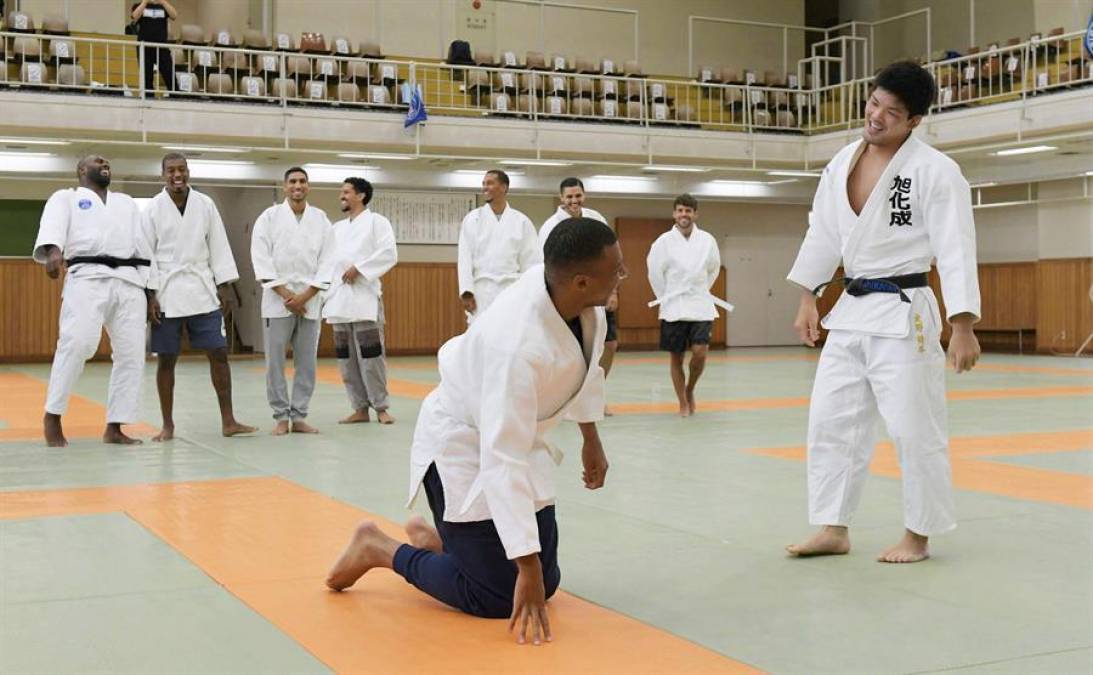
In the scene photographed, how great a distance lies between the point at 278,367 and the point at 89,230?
163 centimetres

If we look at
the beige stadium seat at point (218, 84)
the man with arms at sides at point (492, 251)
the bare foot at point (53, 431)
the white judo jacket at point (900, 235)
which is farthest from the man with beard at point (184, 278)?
the beige stadium seat at point (218, 84)

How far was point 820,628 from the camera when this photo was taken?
10.5ft

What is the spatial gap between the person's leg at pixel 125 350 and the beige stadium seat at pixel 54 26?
11860 mm

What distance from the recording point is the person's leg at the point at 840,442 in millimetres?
4156

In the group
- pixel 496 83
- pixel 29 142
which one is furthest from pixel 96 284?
pixel 496 83

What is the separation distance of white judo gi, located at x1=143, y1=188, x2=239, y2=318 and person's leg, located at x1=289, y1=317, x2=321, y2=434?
0.75m

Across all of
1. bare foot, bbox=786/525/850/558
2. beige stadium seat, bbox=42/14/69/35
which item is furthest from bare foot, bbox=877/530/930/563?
beige stadium seat, bbox=42/14/69/35

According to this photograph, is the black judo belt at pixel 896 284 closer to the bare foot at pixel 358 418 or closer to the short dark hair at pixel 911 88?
the short dark hair at pixel 911 88

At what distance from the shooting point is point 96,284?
7.34m

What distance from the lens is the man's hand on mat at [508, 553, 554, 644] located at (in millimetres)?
2963

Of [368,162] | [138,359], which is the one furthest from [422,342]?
[138,359]

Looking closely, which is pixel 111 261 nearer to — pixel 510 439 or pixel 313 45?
pixel 510 439

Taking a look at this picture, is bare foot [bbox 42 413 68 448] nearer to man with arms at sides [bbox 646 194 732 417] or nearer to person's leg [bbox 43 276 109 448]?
person's leg [bbox 43 276 109 448]

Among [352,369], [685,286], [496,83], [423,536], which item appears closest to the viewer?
[423,536]
